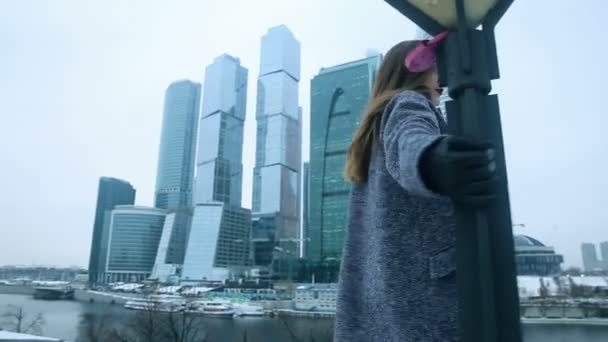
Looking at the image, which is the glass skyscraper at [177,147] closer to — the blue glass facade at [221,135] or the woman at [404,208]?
the blue glass facade at [221,135]

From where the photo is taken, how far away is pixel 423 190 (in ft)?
1.72

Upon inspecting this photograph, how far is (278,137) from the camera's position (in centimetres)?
7300

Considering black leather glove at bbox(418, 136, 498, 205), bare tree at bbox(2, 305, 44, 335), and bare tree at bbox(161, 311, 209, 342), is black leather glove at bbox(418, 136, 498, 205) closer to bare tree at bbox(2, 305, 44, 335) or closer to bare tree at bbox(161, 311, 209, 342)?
bare tree at bbox(161, 311, 209, 342)

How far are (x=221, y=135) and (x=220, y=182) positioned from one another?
27.7 ft

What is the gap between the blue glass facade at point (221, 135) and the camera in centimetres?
7094

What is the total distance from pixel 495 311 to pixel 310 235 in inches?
2121

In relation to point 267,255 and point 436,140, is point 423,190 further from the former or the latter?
point 267,255

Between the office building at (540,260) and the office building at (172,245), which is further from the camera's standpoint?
the office building at (172,245)

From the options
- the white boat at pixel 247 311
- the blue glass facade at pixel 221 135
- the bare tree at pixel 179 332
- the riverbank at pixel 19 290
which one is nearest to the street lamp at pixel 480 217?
the bare tree at pixel 179 332

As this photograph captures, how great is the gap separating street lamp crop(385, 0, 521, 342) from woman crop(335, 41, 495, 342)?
4 cm

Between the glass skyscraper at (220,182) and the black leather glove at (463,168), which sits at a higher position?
the glass skyscraper at (220,182)

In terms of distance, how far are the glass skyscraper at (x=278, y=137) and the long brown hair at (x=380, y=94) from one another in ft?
207

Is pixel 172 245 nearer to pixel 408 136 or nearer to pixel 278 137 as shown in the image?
pixel 278 137

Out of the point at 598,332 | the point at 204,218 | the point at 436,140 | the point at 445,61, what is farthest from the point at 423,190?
the point at 204,218
